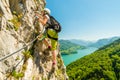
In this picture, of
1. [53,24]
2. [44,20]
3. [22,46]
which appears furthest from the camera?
[53,24]

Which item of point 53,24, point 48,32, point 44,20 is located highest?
point 44,20

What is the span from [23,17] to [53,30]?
2.32 metres

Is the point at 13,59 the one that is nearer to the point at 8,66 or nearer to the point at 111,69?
the point at 8,66

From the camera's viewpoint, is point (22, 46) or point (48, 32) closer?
point (22, 46)

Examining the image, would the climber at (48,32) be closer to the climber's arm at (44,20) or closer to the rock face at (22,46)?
the climber's arm at (44,20)

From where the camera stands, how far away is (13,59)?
9688 millimetres

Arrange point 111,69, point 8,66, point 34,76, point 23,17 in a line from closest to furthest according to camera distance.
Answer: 1. point 8,66
2. point 34,76
3. point 23,17
4. point 111,69

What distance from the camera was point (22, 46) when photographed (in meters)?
11.2

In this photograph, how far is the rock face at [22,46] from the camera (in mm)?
9484

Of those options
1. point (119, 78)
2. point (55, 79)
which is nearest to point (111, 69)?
point (119, 78)

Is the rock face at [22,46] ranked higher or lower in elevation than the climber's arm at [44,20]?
lower

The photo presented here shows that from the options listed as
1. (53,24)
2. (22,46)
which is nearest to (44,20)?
(53,24)

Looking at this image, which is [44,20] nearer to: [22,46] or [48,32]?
[48,32]

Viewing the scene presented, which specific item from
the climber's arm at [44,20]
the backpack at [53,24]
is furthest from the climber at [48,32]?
the backpack at [53,24]
